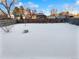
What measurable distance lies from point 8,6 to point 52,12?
10886mm

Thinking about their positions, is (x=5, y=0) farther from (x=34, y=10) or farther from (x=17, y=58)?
(x=17, y=58)

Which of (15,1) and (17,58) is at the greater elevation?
(15,1)

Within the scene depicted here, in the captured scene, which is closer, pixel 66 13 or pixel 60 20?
pixel 60 20

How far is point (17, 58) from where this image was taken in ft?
10.3

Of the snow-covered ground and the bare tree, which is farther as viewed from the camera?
the bare tree

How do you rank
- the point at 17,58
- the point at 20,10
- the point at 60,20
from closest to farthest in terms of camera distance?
the point at 17,58 → the point at 60,20 → the point at 20,10

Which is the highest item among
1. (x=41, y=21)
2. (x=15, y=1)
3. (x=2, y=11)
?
(x=15, y=1)

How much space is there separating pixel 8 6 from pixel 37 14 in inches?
331

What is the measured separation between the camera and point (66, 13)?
1093 inches

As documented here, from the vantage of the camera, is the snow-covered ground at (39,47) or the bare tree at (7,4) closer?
the snow-covered ground at (39,47)

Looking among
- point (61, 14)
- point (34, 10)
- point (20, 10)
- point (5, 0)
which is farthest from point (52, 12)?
point (5, 0)

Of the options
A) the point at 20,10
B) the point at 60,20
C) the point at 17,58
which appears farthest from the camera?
the point at 20,10

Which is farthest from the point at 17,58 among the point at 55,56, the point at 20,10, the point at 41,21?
the point at 20,10

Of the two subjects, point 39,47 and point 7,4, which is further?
point 7,4
